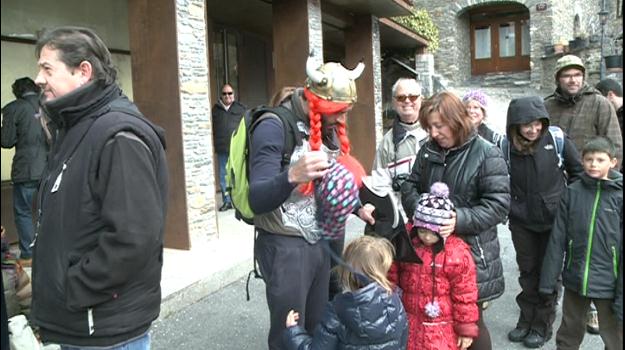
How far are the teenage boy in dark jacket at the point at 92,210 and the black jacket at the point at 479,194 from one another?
5.33ft

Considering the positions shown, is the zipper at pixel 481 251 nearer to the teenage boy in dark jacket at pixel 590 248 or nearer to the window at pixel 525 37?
the teenage boy in dark jacket at pixel 590 248

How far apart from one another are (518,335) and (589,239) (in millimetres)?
1108

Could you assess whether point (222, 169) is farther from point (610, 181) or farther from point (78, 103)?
point (78, 103)

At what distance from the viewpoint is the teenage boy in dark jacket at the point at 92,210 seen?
6.08ft

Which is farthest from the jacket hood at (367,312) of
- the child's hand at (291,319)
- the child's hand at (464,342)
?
the child's hand at (464,342)

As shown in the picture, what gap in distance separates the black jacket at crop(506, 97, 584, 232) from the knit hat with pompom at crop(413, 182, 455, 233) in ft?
4.10

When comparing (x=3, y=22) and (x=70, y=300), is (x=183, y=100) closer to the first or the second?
(x=3, y=22)

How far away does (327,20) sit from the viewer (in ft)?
37.4

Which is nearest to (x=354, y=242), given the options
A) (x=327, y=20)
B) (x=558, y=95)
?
(x=558, y=95)

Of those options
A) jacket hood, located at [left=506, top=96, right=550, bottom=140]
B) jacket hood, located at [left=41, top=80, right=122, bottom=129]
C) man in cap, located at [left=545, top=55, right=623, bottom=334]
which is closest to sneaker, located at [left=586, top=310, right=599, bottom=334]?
man in cap, located at [left=545, top=55, right=623, bottom=334]

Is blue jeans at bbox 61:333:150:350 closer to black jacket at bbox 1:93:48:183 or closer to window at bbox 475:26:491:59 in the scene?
black jacket at bbox 1:93:48:183

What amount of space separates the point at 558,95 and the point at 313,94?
9.95 ft

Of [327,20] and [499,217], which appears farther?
[327,20]

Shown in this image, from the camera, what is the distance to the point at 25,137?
5750 millimetres
